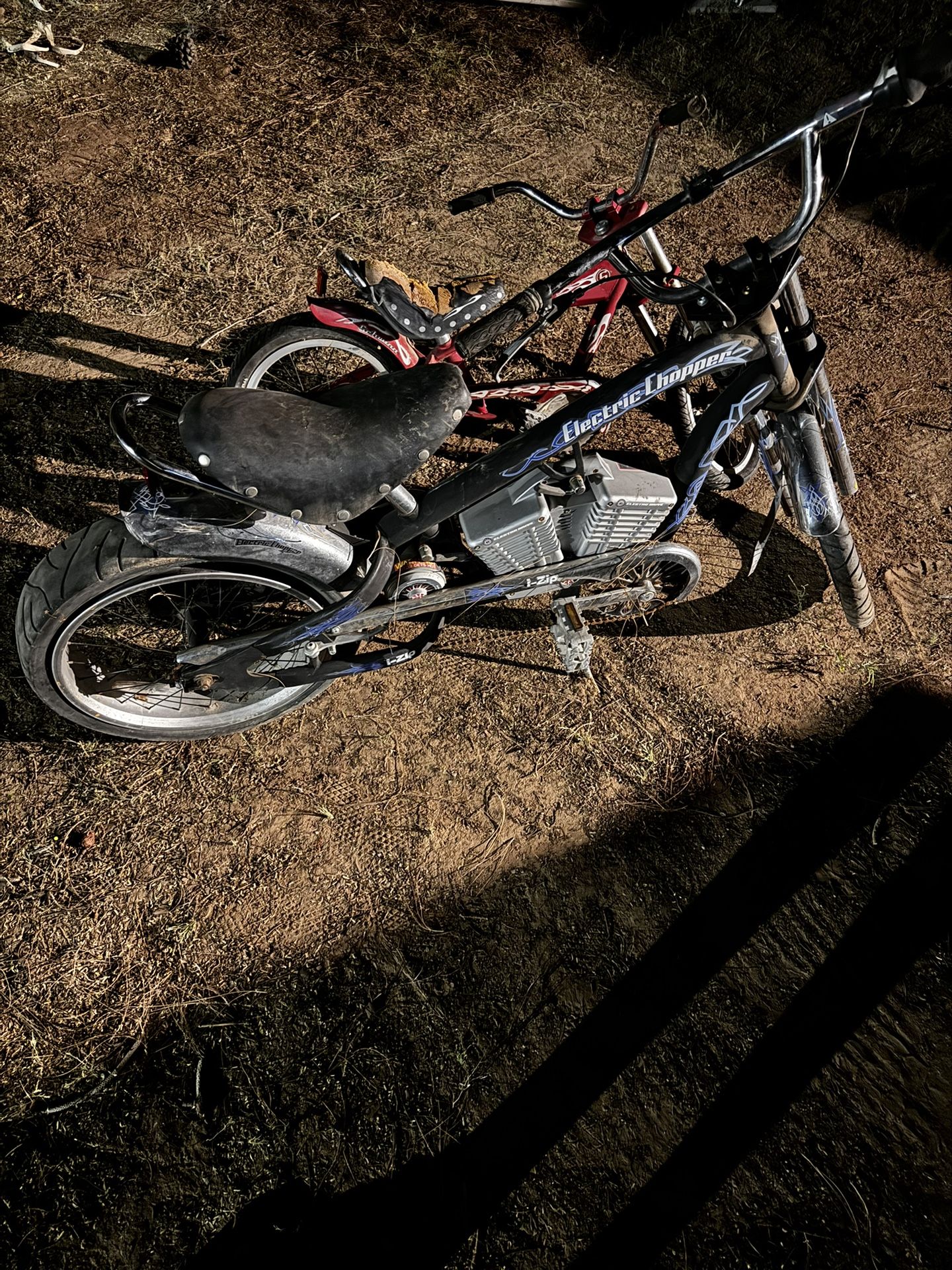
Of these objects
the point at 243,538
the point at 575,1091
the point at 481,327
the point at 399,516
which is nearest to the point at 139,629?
the point at 243,538

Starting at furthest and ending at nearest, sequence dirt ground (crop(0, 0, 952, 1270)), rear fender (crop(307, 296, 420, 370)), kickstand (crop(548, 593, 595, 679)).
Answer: rear fender (crop(307, 296, 420, 370))
kickstand (crop(548, 593, 595, 679))
dirt ground (crop(0, 0, 952, 1270))

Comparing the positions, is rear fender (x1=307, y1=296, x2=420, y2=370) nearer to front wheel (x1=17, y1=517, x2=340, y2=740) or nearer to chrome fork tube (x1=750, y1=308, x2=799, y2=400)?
front wheel (x1=17, y1=517, x2=340, y2=740)

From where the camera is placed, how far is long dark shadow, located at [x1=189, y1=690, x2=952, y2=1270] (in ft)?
6.88

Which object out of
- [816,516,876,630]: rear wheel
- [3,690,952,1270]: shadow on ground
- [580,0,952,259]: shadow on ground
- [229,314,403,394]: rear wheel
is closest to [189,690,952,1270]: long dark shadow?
[3,690,952,1270]: shadow on ground

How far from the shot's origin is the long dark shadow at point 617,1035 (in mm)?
2096

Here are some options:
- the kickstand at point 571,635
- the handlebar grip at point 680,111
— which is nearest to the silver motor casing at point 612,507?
the kickstand at point 571,635

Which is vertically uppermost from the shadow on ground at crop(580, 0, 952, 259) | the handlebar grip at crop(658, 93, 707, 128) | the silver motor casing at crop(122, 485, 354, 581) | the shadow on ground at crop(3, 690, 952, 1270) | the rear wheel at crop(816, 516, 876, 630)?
the shadow on ground at crop(580, 0, 952, 259)

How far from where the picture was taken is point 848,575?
2887 millimetres

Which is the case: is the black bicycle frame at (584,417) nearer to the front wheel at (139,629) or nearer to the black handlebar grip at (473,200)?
the front wheel at (139,629)

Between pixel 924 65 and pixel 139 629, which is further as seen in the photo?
pixel 139 629

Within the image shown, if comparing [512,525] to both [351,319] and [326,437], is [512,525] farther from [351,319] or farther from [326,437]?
[351,319]

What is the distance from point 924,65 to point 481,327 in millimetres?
1676

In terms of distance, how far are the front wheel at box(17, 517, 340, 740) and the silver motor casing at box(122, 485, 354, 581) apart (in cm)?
7

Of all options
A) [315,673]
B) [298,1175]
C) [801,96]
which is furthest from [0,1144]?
[801,96]
